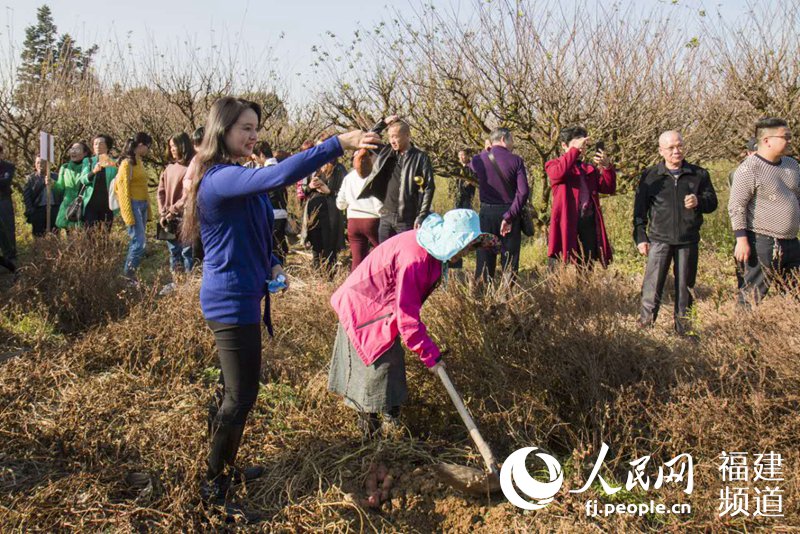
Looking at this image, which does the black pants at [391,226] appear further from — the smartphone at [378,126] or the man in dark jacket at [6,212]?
the man in dark jacket at [6,212]

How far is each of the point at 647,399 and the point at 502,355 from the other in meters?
0.75

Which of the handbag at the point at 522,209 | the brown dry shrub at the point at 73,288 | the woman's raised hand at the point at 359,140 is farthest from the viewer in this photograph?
the handbag at the point at 522,209

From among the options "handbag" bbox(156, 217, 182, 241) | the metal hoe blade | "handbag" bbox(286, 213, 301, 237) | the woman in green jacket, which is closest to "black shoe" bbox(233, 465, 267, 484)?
the metal hoe blade

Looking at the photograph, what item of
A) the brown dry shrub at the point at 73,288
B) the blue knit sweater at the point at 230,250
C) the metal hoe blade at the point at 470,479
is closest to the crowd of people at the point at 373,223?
the blue knit sweater at the point at 230,250

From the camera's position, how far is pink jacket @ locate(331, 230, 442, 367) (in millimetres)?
3170

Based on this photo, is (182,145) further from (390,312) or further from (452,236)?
(452,236)

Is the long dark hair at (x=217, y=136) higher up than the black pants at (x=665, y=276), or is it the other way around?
the long dark hair at (x=217, y=136)

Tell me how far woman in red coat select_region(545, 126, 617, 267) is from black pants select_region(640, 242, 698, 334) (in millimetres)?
692

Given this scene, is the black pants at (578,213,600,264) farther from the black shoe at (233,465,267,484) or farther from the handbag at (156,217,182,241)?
the black shoe at (233,465,267,484)

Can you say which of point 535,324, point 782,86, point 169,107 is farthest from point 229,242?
point 169,107

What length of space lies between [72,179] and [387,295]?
6668 mm

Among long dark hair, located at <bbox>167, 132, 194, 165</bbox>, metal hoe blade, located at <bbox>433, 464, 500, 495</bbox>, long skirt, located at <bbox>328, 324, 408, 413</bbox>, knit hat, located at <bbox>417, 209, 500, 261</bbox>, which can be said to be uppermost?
long dark hair, located at <bbox>167, 132, 194, 165</bbox>

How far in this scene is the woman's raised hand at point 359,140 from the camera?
262 cm

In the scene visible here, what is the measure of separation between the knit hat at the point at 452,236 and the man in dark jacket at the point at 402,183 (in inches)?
110
